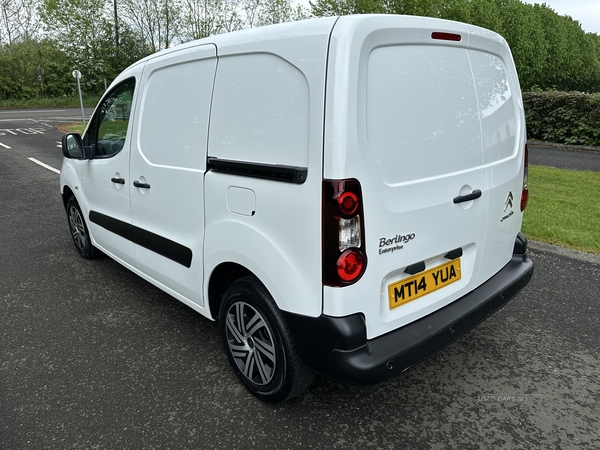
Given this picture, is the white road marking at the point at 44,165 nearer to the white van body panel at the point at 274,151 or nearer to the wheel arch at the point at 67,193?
the wheel arch at the point at 67,193

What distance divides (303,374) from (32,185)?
Result: 25.6 ft

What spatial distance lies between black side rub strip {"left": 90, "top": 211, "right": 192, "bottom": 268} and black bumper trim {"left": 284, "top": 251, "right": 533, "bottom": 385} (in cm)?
98

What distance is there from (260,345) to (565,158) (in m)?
11.4

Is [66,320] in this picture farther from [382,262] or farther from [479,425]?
[479,425]

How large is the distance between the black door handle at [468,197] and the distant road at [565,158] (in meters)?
9.06

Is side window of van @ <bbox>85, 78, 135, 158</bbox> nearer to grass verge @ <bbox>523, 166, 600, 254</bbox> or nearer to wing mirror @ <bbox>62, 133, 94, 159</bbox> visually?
wing mirror @ <bbox>62, 133, 94, 159</bbox>

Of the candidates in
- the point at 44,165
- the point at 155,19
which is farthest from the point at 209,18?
the point at 44,165

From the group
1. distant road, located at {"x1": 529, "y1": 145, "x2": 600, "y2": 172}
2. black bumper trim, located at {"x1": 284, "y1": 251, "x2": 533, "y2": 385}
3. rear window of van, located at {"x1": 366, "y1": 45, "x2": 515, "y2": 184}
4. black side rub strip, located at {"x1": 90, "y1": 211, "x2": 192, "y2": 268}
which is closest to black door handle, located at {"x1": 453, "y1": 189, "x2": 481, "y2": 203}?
rear window of van, located at {"x1": 366, "y1": 45, "x2": 515, "y2": 184}

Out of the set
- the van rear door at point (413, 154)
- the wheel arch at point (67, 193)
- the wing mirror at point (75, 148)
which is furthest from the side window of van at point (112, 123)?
the van rear door at point (413, 154)

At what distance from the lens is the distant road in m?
10.0

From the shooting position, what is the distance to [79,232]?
4539 millimetres

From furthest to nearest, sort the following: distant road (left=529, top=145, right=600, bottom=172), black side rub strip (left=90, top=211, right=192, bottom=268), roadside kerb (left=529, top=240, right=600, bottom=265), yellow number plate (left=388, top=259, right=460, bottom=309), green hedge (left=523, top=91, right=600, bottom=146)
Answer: green hedge (left=523, top=91, right=600, bottom=146), distant road (left=529, top=145, right=600, bottom=172), roadside kerb (left=529, top=240, right=600, bottom=265), black side rub strip (left=90, top=211, right=192, bottom=268), yellow number plate (left=388, top=259, right=460, bottom=309)

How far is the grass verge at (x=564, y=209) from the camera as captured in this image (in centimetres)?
482

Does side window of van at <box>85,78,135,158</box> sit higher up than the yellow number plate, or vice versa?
side window of van at <box>85,78,135,158</box>
